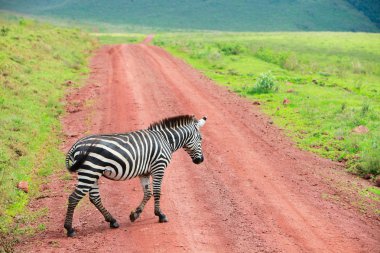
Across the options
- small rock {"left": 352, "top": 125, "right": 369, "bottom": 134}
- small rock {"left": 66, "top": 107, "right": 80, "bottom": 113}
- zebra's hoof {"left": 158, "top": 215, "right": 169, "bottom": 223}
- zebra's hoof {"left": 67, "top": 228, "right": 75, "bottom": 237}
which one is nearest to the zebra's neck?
zebra's hoof {"left": 158, "top": 215, "right": 169, "bottom": 223}

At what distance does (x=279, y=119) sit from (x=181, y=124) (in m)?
10.0

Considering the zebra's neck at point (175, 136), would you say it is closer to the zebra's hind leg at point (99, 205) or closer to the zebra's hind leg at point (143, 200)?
the zebra's hind leg at point (143, 200)

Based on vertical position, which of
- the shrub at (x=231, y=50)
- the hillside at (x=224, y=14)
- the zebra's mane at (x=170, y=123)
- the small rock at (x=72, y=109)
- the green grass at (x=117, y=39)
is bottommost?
the small rock at (x=72, y=109)

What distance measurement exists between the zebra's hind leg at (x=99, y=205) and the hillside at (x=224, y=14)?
117073mm

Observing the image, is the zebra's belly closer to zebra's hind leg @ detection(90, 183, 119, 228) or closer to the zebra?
the zebra

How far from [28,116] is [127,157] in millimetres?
9438

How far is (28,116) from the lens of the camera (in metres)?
17.0

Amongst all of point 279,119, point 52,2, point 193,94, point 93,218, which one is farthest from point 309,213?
point 52,2

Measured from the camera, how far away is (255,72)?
104 feet

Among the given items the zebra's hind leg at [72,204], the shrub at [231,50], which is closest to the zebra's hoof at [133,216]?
the zebra's hind leg at [72,204]

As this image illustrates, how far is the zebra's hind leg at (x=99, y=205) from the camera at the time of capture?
9070mm

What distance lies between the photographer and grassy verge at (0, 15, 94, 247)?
10672 millimetres

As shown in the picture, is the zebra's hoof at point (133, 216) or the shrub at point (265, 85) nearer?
the zebra's hoof at point (133, 216)

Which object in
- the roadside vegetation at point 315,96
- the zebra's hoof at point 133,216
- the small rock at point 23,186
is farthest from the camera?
the roadside vegetation at point 315,96
